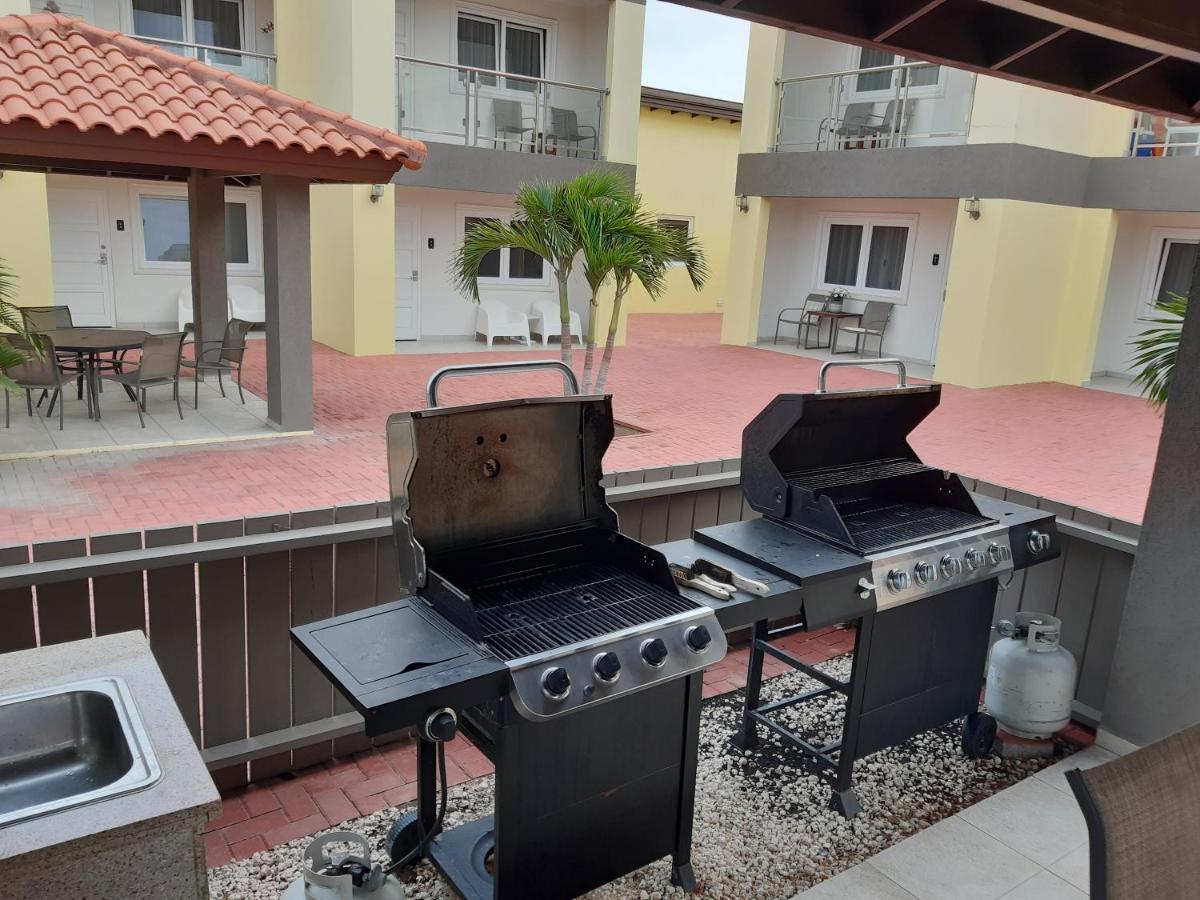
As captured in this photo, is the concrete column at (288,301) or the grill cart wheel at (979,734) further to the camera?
the concrete column at (288,301)

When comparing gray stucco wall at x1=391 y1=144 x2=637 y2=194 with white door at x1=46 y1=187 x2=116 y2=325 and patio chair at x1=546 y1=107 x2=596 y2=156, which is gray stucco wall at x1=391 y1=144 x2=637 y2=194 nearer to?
patio chair at x1=546 y1=107 x2=596 y2=156

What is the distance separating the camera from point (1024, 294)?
50.7ft

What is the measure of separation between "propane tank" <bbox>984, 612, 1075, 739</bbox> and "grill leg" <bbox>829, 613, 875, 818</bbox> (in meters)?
0.99

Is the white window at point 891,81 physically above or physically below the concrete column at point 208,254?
above

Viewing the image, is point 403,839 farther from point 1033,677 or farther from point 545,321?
point 545,321

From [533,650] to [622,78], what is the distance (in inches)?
628

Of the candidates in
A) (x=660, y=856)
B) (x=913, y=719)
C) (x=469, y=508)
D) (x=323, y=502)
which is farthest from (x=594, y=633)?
(x=323, y=502)

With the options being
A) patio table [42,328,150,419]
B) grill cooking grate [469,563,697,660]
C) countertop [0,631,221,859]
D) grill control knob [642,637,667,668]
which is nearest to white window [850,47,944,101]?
patio table [42,328,150,419]

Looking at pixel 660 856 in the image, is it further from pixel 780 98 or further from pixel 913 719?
pixel 780 98

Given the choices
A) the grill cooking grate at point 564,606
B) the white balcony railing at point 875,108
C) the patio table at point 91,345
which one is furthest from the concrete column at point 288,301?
the white balcony railing at point 875,108

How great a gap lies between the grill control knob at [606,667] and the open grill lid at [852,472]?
1401 mm

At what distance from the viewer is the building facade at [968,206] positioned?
1462cm

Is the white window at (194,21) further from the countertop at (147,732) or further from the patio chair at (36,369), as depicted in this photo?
the countertop at (147,732)

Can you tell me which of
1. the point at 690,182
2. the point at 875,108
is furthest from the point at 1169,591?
the point at 690,182
